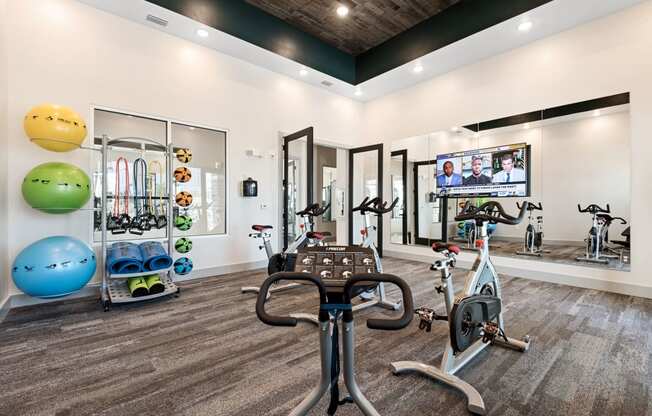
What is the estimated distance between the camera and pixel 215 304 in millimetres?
3473

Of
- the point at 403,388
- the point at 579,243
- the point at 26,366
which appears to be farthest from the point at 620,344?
the point at 26,366

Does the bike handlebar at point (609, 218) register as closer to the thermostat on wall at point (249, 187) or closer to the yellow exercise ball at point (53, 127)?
the thermostat on wall at point (249, 187)

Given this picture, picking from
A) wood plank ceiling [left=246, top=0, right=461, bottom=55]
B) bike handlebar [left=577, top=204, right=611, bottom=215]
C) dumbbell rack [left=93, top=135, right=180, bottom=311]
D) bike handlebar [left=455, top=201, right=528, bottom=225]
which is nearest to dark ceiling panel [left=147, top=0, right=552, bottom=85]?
wood plank ceiling [left=246, top=0, right=461, bottom=55]

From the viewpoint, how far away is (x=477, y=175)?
5.25 metres

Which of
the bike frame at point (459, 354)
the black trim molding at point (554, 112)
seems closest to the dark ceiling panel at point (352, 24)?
the black trim molding at point (554, 112)

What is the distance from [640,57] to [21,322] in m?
7.70

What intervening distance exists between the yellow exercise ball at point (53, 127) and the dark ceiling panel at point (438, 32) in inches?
194

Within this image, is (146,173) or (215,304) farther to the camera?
(146,173)

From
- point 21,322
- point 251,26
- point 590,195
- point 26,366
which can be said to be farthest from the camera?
point 251,26

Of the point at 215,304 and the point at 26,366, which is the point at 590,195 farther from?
the point at 26,366

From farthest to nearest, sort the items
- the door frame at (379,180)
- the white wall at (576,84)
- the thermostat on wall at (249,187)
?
1. the door frame at (379,180)
2. the thermostat on wall at (249,187)
3. the white wall at (576,84)

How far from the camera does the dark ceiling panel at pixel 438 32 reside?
13.4 feet

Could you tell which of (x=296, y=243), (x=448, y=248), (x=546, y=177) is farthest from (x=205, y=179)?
(x=546, y=177)

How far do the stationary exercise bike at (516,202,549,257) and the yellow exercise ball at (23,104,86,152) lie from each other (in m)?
6.40
